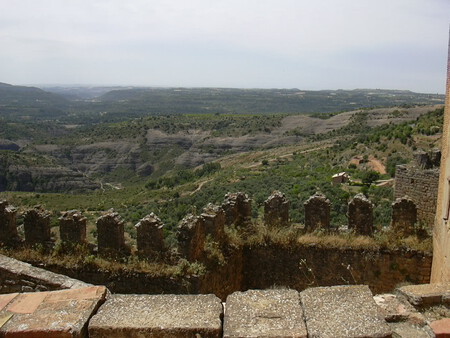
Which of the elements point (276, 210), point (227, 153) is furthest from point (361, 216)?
point (227, 153)

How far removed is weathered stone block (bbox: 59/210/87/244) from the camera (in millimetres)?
7773

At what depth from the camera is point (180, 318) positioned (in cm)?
284

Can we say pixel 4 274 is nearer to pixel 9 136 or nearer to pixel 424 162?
pixel 424 162

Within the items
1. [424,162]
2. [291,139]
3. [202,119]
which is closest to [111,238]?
[424,162]

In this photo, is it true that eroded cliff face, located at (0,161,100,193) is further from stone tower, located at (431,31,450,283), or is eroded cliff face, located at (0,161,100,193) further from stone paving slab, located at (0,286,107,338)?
stone paving slab, located at (0,286,107,338)

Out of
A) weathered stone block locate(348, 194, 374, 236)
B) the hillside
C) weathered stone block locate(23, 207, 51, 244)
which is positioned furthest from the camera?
the hillside

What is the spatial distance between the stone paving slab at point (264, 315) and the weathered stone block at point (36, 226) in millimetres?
5956

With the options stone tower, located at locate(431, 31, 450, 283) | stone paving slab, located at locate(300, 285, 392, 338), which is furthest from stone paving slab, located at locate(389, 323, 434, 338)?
stone tower, located at locate(431, 31, 450, 283)

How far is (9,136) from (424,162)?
118m

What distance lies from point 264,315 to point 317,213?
19.0ft

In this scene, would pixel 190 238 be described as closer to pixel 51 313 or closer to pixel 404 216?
pixel 404 216

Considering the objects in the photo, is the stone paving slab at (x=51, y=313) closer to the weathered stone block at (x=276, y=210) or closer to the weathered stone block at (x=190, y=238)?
the weathered stone block at (x=190, y=238)

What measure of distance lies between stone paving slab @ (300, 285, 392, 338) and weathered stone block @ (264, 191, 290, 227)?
5.31 m

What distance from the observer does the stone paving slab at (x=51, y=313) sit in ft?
8.97
